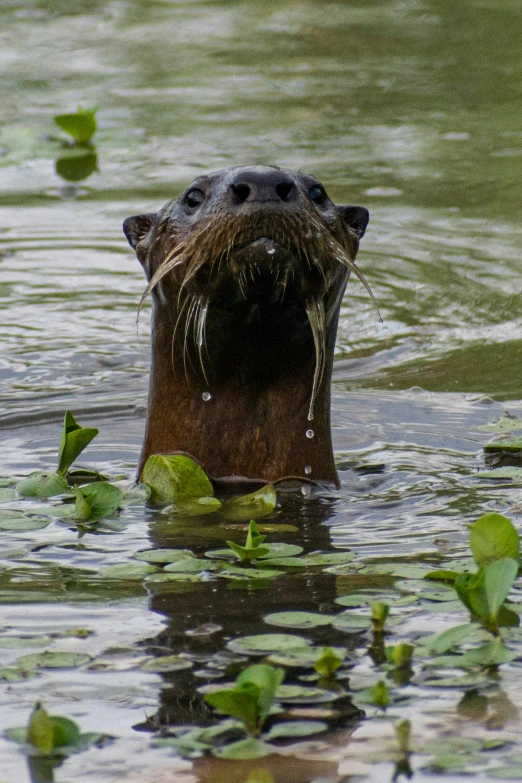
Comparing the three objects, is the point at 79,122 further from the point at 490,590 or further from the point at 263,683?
the point at 263,683

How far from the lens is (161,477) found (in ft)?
15.3

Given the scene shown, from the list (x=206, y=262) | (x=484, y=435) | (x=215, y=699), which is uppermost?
(x=206, y=262)

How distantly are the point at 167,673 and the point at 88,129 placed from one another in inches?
316

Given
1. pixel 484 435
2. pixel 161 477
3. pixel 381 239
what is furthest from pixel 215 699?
pixel 381 239

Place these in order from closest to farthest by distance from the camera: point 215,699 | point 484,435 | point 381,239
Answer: point 215,699, point 484,435, point 381,239

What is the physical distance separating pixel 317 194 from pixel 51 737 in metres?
2.55

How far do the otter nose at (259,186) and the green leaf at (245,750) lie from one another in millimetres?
2063

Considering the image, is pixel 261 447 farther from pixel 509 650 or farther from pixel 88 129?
pixel 88 129

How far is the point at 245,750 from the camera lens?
2.64 meters

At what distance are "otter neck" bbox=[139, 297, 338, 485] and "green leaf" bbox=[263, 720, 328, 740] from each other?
6.89ft

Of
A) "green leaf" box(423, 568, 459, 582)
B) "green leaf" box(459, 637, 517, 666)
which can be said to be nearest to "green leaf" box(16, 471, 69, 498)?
"green leaf" box(423, 568, 459, 582)

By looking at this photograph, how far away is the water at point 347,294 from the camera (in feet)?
11.1

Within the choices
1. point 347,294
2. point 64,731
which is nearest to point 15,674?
point 64,731

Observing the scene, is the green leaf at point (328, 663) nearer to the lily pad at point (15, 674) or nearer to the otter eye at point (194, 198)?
the lily pad at point (15, 674)
